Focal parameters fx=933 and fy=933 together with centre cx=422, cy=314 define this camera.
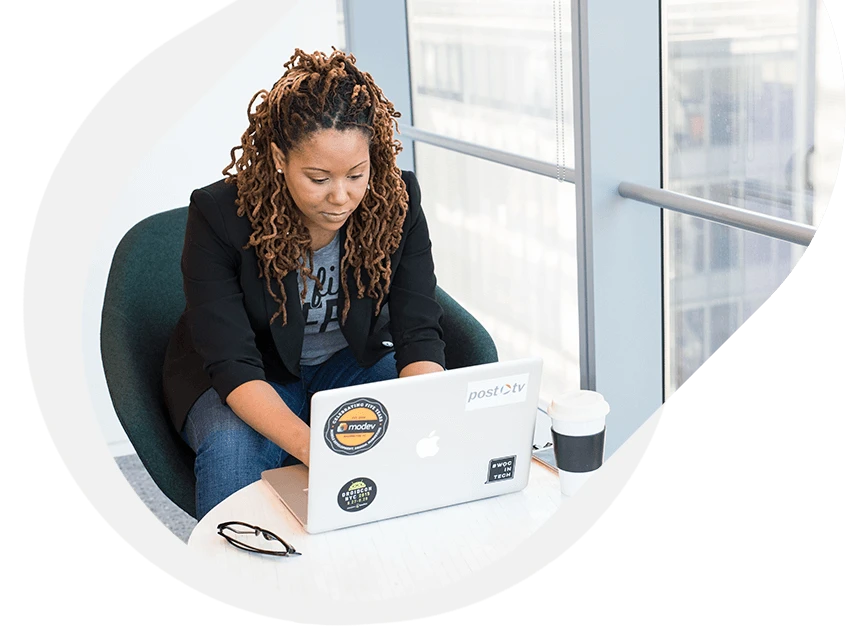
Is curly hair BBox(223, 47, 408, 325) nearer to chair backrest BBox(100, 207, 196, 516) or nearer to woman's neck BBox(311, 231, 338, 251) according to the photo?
woman's neck BBox(311, 231, 338, 251)

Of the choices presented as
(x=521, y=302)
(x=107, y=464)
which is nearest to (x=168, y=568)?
(x=107, y=464)

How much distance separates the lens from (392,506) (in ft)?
4.03

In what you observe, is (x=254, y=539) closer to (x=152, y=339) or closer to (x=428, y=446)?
(x=428, y=446)

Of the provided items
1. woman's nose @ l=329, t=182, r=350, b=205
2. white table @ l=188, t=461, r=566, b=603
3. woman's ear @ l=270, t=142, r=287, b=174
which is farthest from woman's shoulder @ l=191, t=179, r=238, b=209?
white table @ l=188, t=461, r=566, b=603

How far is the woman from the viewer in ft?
5.25

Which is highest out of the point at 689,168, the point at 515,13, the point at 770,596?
the point at 515,13

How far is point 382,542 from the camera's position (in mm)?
1167

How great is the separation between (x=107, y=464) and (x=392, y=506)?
2.20 ft

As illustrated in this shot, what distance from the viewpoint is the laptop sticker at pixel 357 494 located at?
120 centimetres

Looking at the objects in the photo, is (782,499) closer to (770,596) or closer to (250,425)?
(770,596)

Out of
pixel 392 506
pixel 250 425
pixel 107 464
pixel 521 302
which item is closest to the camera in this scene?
pixel 107 464

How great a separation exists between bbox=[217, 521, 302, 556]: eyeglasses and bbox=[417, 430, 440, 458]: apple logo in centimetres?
20

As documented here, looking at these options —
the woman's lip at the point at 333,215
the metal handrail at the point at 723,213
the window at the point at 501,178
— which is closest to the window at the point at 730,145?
the metal handrail at the point at 723,213

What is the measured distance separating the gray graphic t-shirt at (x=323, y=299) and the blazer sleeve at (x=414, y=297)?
0.12 m
